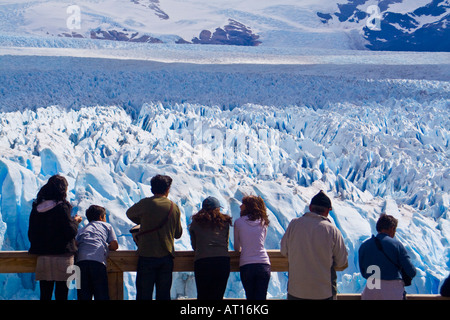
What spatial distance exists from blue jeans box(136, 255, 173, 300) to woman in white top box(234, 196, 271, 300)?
350 millimetres

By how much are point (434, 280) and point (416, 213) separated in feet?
2.60

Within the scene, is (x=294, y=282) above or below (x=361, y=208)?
above

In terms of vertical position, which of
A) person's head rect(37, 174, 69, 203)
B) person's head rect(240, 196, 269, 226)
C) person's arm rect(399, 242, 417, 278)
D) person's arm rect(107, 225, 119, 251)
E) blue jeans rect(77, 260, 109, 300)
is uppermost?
person's head rect(37, 174, 69, 203)

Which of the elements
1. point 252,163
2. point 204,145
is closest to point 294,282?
point 252,163

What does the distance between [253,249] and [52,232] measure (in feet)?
3.08

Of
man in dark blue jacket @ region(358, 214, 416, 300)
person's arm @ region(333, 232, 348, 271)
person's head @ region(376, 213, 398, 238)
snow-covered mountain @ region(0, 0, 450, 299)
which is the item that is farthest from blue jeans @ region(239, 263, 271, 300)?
snow-covered mountain @ region(0, 0, 450, 299)

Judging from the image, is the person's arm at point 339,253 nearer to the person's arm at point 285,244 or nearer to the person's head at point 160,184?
the person's arm at point 285,244

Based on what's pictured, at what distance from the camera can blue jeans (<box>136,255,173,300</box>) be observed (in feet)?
8.39

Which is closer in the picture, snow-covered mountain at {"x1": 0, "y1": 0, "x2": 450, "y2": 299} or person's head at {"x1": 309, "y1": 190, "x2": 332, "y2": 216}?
person's head at {"x1": 309, "y1": 190, "x2": 332, "y2": 216}

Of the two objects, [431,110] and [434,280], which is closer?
[434,280]

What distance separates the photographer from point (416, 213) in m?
4.45

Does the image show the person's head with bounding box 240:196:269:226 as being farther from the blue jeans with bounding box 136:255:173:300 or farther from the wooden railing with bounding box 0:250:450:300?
the blue jeans with bounding box 136:255:173:300
